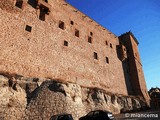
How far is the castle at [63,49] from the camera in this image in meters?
16.0

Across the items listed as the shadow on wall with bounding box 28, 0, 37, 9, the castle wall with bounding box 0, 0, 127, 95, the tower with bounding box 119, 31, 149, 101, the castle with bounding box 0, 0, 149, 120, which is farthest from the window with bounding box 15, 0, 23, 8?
the tower with bounding box 119, 31, 149, 101

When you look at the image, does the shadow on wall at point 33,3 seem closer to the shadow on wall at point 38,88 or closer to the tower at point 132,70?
the shadow on wall at point 38,88

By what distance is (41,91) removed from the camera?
48.4ft

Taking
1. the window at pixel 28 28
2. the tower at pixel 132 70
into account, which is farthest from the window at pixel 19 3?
the tower at pixel 132 70

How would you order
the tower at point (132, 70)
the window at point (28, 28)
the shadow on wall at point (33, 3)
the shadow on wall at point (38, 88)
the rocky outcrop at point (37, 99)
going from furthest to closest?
the tower at point (132, 70) < the shadow on wall at point (33, 3) < the window at point (28, 28) < the shadow on wall at point (38, 88) < the rocky outcrop at point (37, 99)

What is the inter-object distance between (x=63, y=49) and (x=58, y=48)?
2.70ft

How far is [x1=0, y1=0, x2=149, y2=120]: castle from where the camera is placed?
16.0 meters

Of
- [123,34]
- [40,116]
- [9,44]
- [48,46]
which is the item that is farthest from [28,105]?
[123,34]

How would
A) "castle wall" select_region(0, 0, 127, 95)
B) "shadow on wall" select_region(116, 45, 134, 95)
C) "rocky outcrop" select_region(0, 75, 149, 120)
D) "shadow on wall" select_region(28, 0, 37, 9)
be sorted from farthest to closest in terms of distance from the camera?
"shadow on wall" select_region(116, 45, 134, 95) < "shadow on wall" select_region(28, 0, 37, 9) < "castle wall" select_region(0, 0, 127, 95) < "rocky outcrop" select_region(0, 75, 149, 120)

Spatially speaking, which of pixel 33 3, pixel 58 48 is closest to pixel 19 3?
pixel 33 3

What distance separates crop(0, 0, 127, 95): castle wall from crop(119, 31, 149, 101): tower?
234 centimetres

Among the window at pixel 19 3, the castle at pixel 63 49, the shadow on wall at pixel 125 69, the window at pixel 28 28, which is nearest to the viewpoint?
the castle at pixel 63 49

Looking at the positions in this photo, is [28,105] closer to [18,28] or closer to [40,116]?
[40,116]

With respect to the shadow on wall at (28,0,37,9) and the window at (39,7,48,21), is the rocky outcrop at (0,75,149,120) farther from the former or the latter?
the shadow on wall at (28,0,37,9)
